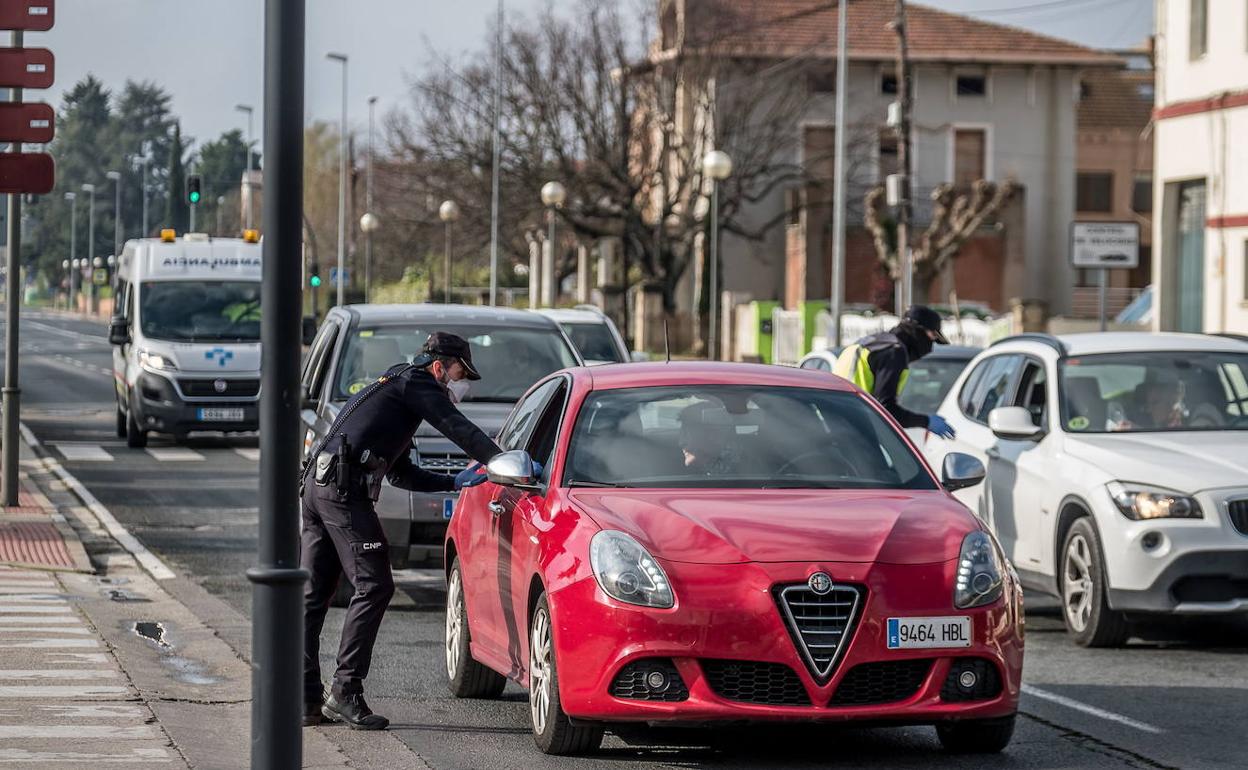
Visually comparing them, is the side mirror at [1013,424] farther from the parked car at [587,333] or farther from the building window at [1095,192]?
the building window at [1095,192]

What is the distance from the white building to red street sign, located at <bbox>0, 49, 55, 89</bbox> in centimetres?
2086

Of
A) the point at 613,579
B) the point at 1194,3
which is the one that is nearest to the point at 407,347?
the point at 613,579

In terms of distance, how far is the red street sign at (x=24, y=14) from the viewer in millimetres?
13344

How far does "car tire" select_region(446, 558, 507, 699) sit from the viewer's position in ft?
29.6

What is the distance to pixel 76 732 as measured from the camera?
7711mm

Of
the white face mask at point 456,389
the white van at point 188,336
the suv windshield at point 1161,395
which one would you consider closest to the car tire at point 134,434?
the white van at point 188,336

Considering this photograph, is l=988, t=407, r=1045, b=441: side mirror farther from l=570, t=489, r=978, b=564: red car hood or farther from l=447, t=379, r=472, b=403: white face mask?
l=447, t=379, r=472, b=403: white face mask

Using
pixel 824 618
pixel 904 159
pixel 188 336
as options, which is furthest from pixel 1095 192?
pixel 824 618

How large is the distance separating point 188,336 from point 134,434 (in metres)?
1.39

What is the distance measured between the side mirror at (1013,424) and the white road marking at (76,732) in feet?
18.0

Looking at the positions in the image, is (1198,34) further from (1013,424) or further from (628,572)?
(628,572)

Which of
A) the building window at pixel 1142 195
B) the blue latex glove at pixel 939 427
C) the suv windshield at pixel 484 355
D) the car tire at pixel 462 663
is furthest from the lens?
the building window at pixel 1142 195

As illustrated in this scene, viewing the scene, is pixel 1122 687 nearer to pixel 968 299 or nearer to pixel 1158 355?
pixel 1158 355

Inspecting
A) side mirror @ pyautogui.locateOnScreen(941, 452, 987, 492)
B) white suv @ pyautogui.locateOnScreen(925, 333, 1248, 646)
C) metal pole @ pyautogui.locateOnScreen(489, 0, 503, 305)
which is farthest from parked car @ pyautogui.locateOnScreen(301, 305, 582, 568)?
metal pole @ pyautogui.locateOnScreen(489, 0, 503, 305)
